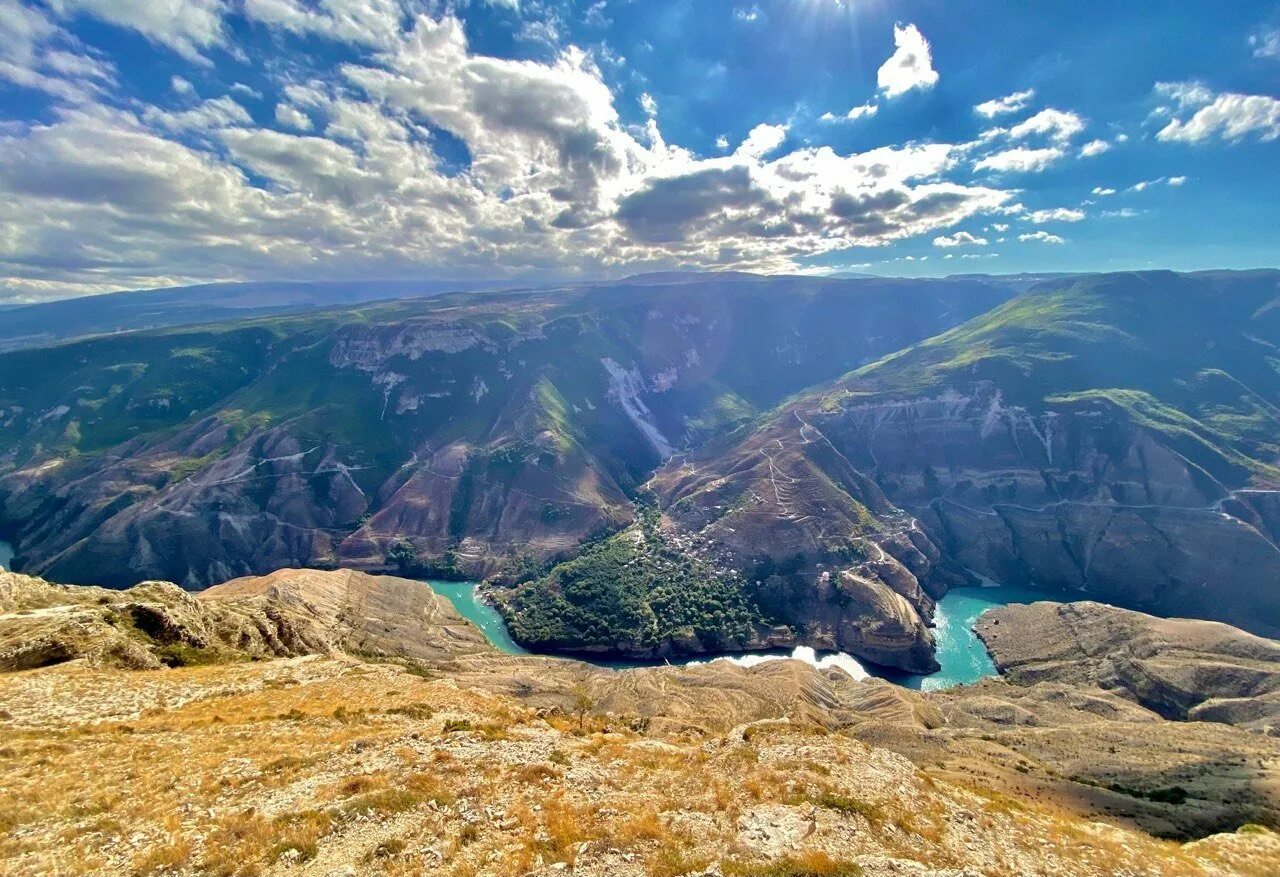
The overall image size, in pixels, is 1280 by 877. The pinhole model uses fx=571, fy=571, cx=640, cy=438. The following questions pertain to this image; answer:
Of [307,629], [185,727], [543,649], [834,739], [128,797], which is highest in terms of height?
[128,797]

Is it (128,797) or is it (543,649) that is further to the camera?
(543,649)

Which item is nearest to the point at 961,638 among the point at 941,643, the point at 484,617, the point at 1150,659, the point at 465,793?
the point at 941,643

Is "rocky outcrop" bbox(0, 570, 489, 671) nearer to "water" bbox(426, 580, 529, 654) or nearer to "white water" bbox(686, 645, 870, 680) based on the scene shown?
"water" bbox(426, 580, 529, 654)


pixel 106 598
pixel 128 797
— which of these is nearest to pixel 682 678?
pixel 106 598

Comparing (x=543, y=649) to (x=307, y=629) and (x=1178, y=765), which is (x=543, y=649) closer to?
(x=307, y=629)

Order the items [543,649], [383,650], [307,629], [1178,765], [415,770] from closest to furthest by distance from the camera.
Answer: [415,770]
[1178,765]
[307,629]
[383,650]
[543,649]

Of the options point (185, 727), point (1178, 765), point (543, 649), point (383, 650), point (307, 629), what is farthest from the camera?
point (543, 649)

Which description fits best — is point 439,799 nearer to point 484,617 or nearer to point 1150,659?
point 484,617
